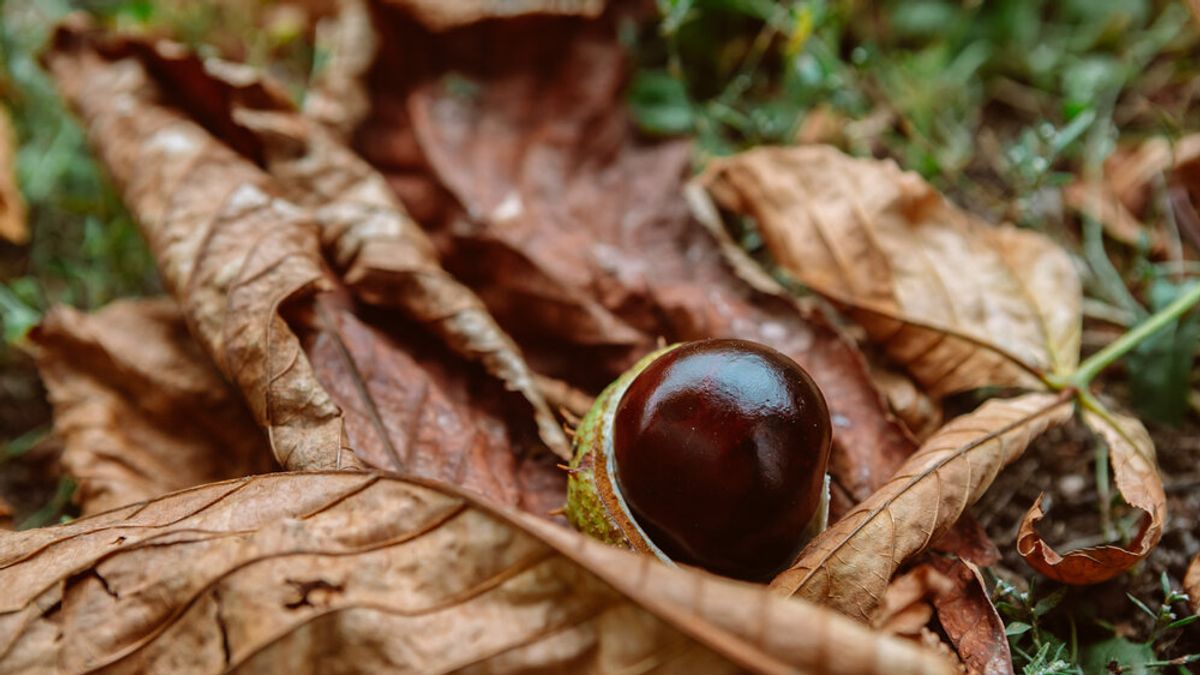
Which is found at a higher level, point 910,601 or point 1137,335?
point 1137,335

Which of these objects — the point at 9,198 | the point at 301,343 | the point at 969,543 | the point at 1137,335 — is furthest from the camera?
the point at 9,198

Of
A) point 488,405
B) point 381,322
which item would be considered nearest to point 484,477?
point 488,405

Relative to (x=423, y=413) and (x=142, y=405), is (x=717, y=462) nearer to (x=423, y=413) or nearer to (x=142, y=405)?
(x=423, y=413)

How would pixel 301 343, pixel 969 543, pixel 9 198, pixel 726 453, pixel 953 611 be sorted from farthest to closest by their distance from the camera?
pixel 9 198
pixel 301 343
pixel 969 543
pixel 953 611
pixel 726 453

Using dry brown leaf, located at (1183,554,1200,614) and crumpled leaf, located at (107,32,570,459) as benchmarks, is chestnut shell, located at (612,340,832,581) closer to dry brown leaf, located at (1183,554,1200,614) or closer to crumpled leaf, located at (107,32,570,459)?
crumpled leaf, located at (107,32,570,459)

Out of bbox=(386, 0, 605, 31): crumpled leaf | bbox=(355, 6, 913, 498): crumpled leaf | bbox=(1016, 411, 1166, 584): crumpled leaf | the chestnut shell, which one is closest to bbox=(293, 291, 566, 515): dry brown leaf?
bbox=(355, 6, 913, 498): crumpled leaf

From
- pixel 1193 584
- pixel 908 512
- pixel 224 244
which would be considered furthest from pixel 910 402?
pixel 224 244

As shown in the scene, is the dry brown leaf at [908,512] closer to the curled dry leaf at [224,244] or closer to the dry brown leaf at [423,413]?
the dry brown leaf at [423,413]

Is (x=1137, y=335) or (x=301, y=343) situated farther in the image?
(x=1137, y=335)
